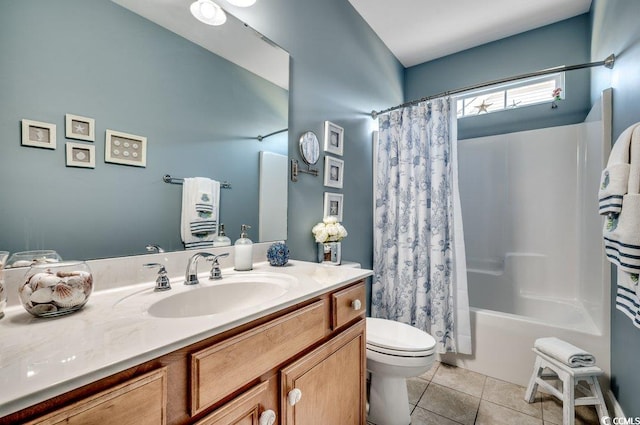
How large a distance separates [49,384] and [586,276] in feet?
9.53

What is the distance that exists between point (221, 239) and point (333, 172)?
3.22ft

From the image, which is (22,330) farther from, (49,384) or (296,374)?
(296,374)

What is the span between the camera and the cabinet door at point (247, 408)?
652 mm

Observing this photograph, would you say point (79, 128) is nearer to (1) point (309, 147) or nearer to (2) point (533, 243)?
(1) point (309, 147)

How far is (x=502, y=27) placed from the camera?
2.48 meters

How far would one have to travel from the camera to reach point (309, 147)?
1736 mm

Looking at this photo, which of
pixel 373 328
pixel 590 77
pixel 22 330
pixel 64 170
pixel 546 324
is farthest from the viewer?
pixel 590 77

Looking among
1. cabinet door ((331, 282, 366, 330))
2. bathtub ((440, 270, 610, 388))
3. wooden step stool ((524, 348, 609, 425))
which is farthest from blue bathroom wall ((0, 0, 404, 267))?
wooden step stool ((524, 348, 609, 425))

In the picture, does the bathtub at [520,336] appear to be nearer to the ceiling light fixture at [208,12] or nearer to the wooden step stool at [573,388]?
the wooden step stool at [573,388]

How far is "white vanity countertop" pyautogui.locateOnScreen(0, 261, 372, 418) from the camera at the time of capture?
16.5 inches

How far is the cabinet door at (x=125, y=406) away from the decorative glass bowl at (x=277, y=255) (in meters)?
0.84

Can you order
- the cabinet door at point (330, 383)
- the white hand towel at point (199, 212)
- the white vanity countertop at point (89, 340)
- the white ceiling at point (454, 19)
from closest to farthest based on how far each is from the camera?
the white vanity countertop at point (89, 340)
the cabinet door at point (330, 383)
the white hand towel at point (199, 212)
the white ceiling at point (454, 19)

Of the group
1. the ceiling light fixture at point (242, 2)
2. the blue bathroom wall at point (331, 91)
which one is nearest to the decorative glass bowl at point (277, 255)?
the blue bathroom wall at point (331, 91)

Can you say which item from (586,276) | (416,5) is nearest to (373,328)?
(586,276)
